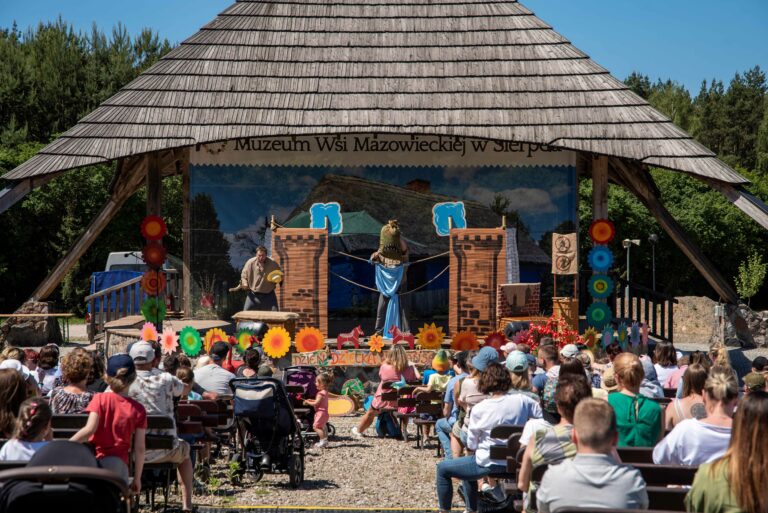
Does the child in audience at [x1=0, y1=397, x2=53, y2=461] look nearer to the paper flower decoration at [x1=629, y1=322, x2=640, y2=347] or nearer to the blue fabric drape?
the blue fabric drape

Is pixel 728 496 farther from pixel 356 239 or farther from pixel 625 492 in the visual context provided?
pixel 356 239

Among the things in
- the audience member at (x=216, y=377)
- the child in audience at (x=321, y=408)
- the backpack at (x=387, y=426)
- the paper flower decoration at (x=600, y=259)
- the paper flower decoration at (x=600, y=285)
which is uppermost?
the paper flower decoration at (x=600, y=259)

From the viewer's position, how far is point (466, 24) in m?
19.8

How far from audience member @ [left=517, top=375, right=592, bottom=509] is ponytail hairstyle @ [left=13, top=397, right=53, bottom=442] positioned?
2.50 m

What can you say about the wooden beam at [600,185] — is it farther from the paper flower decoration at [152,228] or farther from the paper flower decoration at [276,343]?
the paper flower decoration at [152,228]

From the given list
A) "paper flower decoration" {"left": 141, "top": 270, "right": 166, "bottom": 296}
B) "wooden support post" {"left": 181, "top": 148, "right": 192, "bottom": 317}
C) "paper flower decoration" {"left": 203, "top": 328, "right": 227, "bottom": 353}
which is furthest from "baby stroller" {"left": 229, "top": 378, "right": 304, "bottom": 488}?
"wooden support post" {"left": 181, "top": 148, "right": 192, "bottom": 317}

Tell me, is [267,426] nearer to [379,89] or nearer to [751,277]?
[379,89]

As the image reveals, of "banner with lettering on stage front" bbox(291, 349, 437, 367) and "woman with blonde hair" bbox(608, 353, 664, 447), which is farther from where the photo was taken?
"banner with lettering on stage front" bbox(291, 349, 437, 367)

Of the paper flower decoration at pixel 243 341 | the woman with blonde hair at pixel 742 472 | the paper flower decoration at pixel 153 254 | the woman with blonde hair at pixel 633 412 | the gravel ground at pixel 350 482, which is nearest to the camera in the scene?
the woman with blonde hair at pixel 742 472

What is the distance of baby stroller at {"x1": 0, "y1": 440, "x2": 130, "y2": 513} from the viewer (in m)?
4.71

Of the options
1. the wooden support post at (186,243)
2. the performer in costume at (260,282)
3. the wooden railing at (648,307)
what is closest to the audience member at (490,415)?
the performer in costume at (260,282)

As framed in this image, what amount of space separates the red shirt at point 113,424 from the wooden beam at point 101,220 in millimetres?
12000

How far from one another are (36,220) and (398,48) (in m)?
17.6

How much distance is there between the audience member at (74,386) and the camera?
714cm
